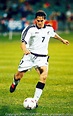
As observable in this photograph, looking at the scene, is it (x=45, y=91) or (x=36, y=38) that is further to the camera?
(x=45, y=91)

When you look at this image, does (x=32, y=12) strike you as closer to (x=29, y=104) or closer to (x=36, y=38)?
(x=36, y=38)

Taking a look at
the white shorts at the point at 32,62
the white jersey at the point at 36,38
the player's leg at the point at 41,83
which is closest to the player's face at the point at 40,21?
the white jersey at the point at 36,38

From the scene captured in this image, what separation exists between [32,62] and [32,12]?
31030 mm

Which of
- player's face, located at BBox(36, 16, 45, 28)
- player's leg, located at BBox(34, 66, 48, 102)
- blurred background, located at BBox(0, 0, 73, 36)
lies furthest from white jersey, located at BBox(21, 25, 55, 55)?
blurred background, located at BBox(0, 0, 73, 36)

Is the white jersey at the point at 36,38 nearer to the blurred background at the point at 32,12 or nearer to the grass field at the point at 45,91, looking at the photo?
the grass field at the point at 45,91

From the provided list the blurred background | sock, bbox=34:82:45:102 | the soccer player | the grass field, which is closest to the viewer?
the grass field

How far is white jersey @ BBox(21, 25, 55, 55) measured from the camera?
10.1m

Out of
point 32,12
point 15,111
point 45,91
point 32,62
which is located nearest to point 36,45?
point 32,62

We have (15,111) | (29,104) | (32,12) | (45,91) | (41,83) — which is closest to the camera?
(15,111)

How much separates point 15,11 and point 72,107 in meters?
32.0

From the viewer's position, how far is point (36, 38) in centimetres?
1014

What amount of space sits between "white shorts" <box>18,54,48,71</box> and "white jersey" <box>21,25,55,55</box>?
127 mm

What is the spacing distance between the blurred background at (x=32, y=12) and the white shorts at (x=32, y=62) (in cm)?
2691

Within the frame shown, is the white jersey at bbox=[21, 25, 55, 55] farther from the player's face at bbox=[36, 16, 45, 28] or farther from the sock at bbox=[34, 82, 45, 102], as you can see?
the sock at bbox=[34, 82, 45, 102]
